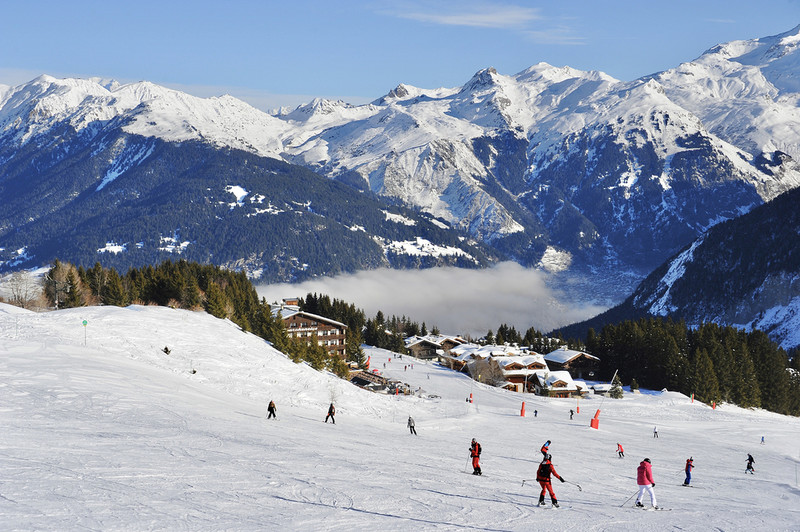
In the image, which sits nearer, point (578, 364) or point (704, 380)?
point (704, 380)

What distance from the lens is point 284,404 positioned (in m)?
54.1

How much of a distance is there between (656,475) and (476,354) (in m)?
→ 92.0

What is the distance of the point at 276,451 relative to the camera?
106ft

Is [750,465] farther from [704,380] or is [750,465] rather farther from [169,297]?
→ [169,297]

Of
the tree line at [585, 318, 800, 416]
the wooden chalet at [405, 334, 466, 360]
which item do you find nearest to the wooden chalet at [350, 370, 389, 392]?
the tree line at [585, 318, 800, 416]

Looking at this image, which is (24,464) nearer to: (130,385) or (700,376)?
(130,385)

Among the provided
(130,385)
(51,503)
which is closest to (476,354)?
(130,385)

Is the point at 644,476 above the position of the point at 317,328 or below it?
below

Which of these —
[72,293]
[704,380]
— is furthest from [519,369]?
[72,293]

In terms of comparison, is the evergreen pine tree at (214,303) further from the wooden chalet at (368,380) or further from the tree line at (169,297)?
the wooden chalet at (368,380)

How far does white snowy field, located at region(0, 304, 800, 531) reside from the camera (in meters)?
22.2

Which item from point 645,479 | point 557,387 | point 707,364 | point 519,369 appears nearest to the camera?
point 645,479

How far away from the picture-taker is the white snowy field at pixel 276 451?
22156 mm

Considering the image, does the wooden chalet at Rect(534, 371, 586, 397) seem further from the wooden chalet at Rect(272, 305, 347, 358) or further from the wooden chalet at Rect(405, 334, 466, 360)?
the wooden chalet at Rect(405, 334, 466, 360)
